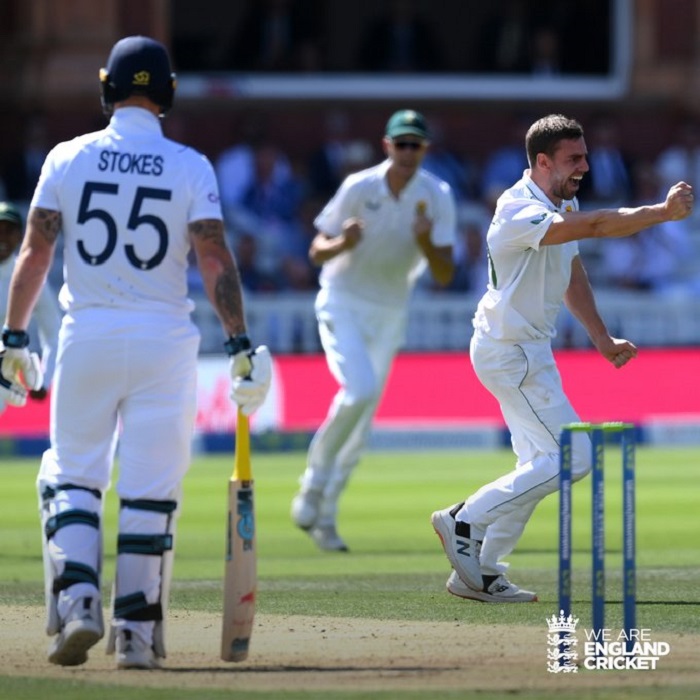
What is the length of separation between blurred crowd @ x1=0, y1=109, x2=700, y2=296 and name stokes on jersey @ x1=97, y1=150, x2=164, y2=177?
42.1ft

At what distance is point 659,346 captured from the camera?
18.9 m

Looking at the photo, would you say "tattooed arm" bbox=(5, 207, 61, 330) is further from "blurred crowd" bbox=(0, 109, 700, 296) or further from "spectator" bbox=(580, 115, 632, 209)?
"spectator" bbox=(580, 115, 632, 209)

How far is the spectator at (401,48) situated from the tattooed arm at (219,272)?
18077 millimetres

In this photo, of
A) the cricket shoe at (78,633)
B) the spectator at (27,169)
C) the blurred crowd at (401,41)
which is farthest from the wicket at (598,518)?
the blurred crowd at (401,41)

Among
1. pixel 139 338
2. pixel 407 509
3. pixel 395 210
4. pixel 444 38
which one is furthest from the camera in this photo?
pixel 444 38

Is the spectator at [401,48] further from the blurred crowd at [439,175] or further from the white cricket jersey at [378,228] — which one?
the white cricket jersey at [378,228]

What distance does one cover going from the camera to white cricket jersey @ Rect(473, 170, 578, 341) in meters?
7.54

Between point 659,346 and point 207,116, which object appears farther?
point 207,116

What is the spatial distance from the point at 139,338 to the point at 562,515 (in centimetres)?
140

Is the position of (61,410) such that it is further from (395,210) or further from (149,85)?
(395,210)

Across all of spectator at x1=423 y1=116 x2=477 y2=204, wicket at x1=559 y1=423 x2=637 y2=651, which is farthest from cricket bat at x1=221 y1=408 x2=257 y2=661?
spectator at x1=423 y1=116 x2=477 y2=204

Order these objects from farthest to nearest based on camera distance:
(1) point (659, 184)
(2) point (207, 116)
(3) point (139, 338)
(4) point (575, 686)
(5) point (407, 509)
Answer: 1. (2) point (207, 116)
2. (1) point (659, 184)
3. (5) point (407, 509)
4. (3) point (139, 338)
5. (4) point (575, 686)

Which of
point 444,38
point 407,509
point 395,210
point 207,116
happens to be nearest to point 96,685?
point 395,210

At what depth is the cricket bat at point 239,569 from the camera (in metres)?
6.22
